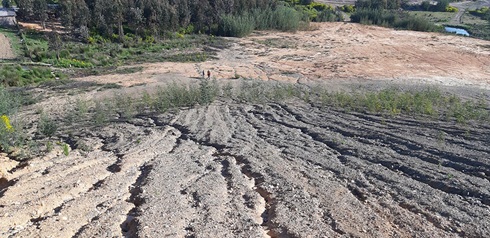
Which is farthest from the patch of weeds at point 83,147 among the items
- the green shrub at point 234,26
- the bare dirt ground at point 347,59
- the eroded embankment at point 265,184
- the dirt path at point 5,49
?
the green shrub at point 234,26

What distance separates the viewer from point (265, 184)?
27.1ft

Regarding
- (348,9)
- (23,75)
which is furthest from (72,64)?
(348,9)

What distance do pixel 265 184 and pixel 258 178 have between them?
47cm

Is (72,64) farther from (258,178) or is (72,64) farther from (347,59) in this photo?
(258,178)

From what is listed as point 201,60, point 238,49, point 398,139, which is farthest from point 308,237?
point 238,49

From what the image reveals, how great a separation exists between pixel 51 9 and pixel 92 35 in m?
9.03

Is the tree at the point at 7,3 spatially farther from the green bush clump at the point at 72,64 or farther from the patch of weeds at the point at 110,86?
the patch of weeds at the point at 110,86

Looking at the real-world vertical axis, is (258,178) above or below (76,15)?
below

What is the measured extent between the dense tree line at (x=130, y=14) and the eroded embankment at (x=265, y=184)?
23234mm

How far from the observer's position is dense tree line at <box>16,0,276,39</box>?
1320 inches

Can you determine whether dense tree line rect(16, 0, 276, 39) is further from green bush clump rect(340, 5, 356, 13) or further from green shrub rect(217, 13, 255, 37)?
green bush clump rect(340, 5, 356, 13)

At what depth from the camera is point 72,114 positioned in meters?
15.1

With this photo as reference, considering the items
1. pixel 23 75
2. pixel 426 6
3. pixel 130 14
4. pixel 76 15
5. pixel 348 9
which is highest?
pixel 426 6

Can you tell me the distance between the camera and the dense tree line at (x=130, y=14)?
33531 millimetres
